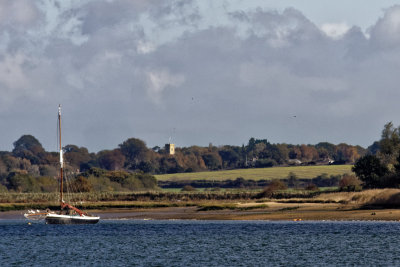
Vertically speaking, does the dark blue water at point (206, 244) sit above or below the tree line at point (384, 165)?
below

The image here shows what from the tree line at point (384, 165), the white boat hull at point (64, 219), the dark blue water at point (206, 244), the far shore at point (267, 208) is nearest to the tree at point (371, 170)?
the tree line at point (384, 165)

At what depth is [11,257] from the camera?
6191cm

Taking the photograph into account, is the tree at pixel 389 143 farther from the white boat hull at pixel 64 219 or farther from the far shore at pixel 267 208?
the white boat hull at pixel 64 219

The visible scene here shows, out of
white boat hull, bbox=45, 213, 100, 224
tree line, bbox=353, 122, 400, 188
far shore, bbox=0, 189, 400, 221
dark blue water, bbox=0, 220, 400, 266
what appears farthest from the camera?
tree line, bbox=353, 122, 400, 188

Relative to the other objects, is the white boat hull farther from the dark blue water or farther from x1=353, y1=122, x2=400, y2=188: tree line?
x1=353, y1=122, x2=400, y2=188: tree line

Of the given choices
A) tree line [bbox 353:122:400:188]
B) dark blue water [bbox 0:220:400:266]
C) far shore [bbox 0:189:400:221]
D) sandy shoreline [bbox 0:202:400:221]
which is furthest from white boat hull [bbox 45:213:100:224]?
tree line [bbox 353:122:400:188]

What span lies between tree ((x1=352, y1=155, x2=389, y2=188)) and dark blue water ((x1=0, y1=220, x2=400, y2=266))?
47.2m

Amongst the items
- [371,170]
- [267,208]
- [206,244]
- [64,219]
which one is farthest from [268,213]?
[371,170]

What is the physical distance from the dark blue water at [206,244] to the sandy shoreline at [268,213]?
512cm

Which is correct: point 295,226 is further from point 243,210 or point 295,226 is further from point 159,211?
point 159,211

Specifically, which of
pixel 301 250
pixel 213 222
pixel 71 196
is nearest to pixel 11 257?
pixel 301 250

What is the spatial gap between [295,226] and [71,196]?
202ft

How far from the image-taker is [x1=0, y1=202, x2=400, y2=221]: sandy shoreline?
304ft

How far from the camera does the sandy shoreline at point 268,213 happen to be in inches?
3642
